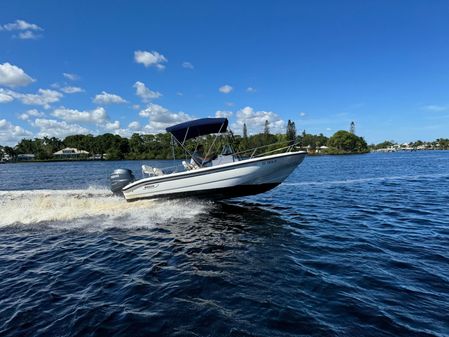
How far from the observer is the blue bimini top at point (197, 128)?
42.8ft

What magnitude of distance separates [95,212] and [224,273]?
27.8 ft

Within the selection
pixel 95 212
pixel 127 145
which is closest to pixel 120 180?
pixel 95 212

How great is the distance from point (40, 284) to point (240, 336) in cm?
468

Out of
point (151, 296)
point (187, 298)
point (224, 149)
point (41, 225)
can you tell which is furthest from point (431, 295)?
point (41, 225)

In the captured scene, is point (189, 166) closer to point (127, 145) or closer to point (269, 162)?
point (269, 162)

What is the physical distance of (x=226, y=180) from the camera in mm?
12523

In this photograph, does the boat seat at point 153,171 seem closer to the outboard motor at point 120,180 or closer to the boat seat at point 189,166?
the outboard motor at point 120,180

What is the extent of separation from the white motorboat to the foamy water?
555 millimetres

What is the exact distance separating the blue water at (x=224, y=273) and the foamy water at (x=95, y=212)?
11 cm

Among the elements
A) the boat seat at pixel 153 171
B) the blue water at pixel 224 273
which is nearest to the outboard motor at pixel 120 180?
the boat seat at pixel 153 171

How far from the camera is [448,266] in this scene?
6.77 m

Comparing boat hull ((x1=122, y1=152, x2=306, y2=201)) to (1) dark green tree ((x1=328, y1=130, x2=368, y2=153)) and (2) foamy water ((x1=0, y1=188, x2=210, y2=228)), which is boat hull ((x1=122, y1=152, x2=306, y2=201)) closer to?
(2) foamy water ((x1=0, y1=188, x2=210, y2=228))

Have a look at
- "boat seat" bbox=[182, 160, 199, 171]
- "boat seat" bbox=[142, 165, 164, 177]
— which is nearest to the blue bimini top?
"boat seat" bbox=[182, 160, 199, 171]

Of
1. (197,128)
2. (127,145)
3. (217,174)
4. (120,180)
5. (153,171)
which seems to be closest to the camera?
(217,174)
